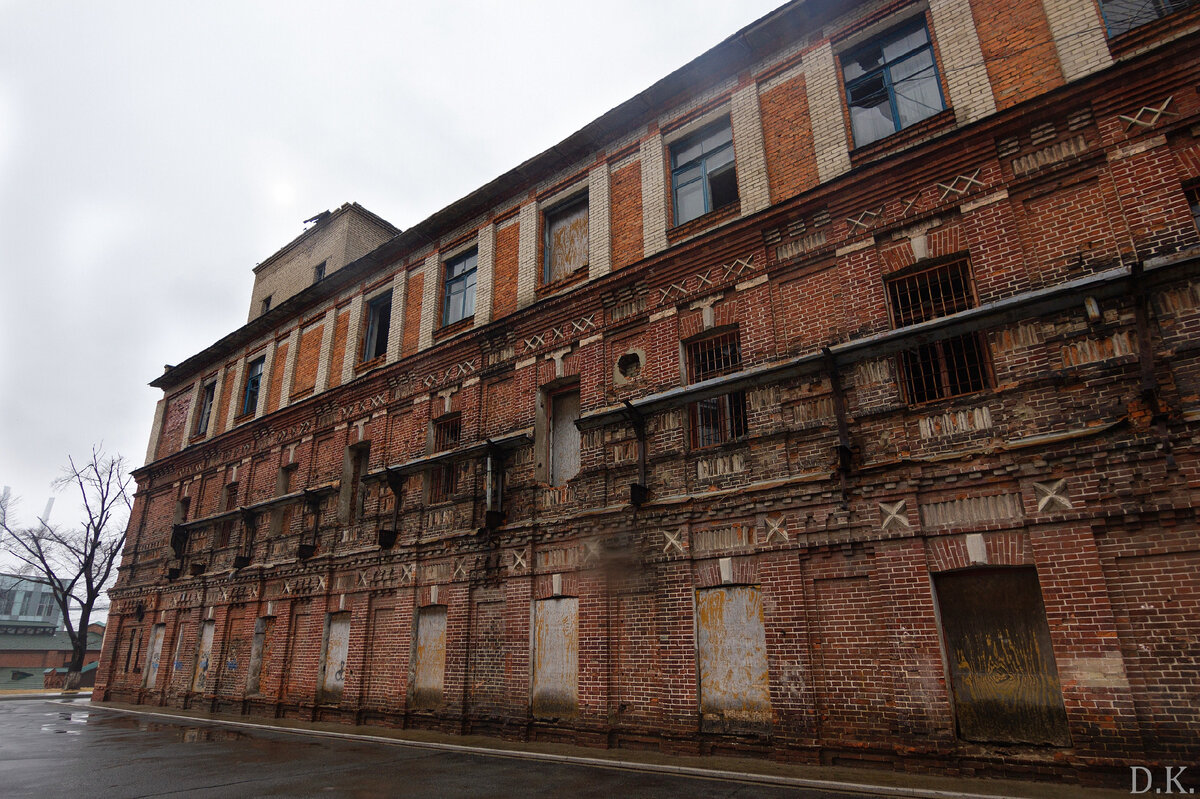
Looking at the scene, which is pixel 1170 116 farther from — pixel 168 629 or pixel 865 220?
pixel 168 629

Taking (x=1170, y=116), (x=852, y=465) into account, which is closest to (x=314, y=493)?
(x=852, y=465)

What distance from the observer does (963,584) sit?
324 inches

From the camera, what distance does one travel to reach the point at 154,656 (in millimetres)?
21562

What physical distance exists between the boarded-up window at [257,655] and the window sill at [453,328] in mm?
9206

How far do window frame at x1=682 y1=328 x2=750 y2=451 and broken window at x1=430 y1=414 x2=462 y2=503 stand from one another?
5963 mm

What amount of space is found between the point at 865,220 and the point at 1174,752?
7.61m

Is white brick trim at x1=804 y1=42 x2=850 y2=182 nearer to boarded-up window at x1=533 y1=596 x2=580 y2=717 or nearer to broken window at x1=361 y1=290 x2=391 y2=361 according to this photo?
boarded-up window at x1=533 y1=596 x2=580 y2=717

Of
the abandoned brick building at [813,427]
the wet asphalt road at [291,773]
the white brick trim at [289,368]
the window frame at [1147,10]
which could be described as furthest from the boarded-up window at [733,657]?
the white brick trim at [289,368]

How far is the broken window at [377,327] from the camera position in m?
18.7

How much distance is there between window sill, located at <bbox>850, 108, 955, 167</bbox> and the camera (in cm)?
1004

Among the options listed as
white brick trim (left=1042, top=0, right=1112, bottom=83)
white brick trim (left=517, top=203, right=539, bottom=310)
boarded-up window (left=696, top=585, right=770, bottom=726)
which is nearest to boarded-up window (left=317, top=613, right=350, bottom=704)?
white brick trim (left=517, top=203, right=539, bottom=310)

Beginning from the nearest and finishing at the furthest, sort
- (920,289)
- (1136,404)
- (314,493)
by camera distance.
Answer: (1136,404)
(920,289)
(314,493)

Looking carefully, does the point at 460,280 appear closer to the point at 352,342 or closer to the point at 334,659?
the point at 352,342

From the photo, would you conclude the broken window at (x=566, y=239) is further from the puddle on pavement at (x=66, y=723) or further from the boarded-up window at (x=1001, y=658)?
the puddle on pavement at (x=66, y=723)
